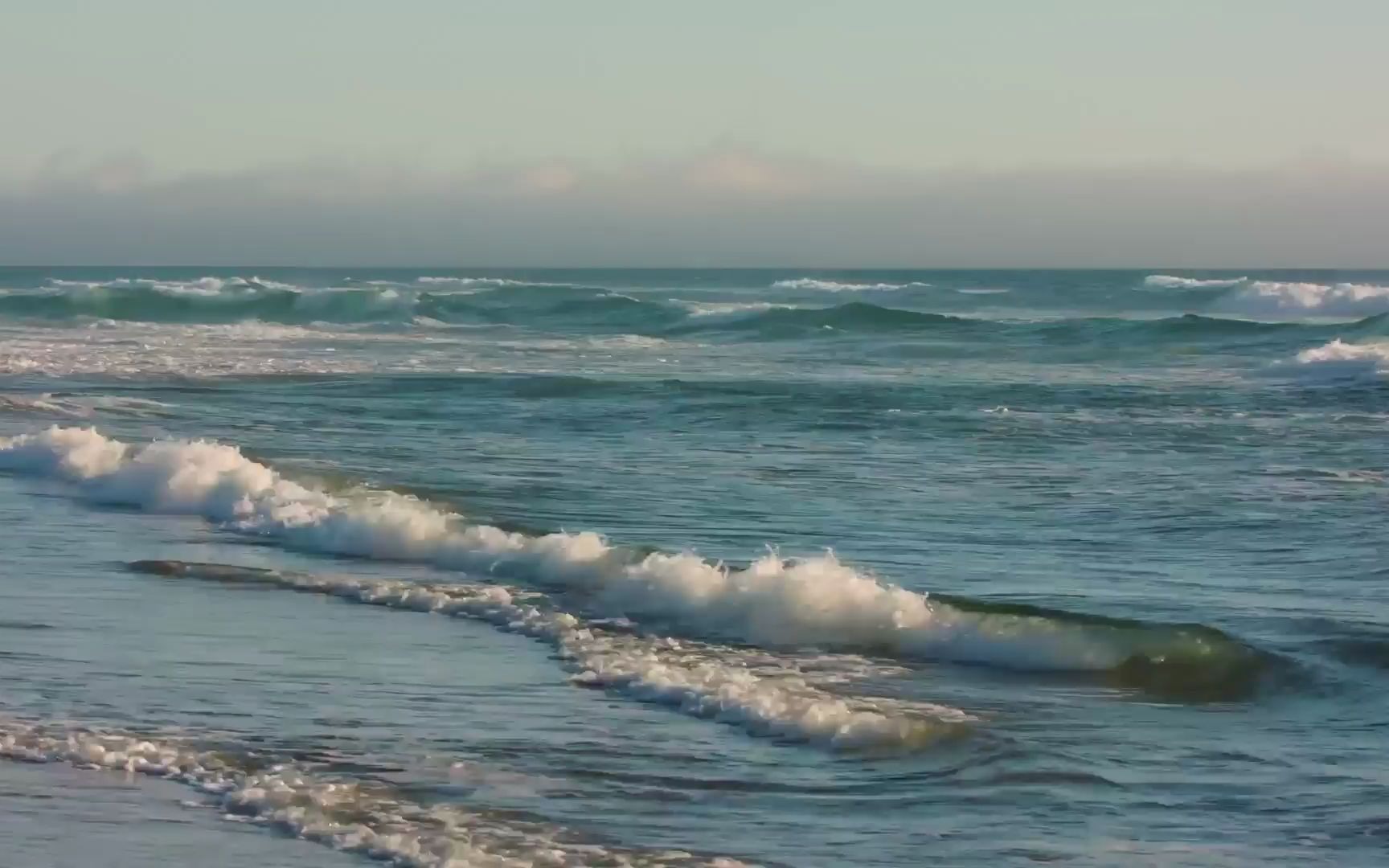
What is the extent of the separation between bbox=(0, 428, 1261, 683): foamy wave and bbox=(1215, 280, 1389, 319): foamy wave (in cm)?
4317

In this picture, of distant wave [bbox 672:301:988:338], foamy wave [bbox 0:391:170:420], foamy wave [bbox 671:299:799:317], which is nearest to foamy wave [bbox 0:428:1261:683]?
foamy wave [bbox 0:391:170:420]

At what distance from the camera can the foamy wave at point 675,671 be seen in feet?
Result: 25.8

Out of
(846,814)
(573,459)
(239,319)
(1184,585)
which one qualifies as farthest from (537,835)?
(239,319)

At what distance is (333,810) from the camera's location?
6.56m

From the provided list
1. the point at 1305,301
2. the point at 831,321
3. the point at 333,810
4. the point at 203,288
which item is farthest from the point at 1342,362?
the point at 203,288

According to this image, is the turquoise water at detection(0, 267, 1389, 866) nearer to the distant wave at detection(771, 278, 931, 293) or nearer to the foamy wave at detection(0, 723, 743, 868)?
the foamy wave at detection(0, 723, 743, 868)

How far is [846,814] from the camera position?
6.70 meters

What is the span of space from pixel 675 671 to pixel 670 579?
200cm

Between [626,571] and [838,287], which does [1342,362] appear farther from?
[838,287]

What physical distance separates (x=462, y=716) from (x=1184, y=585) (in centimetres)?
509

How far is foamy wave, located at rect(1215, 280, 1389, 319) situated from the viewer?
53500 mm

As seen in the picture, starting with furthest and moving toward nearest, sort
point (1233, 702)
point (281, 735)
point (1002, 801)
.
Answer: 1. point (1233, 702)
2. point (281, 735)
3. point (1002, 801)

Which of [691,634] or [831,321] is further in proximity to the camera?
[831,321]

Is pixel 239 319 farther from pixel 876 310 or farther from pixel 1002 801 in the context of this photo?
pixel 1002 801
